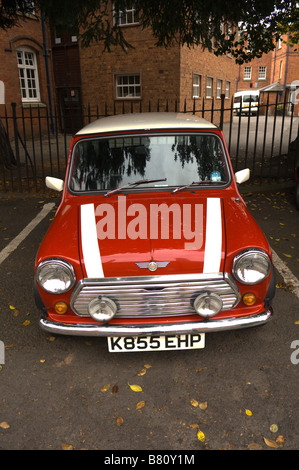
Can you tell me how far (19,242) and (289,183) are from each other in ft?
20.0

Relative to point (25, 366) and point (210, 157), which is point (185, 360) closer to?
point (25, 366)

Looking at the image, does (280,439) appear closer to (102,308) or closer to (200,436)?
(200,436)

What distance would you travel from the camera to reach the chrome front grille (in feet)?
8.45

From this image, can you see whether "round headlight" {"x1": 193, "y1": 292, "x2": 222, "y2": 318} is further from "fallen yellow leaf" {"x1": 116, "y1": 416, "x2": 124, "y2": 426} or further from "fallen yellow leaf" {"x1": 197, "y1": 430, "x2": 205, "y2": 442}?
"fallen yellow leaf" {"x1": 116, "y1": 416, "x2": 124, "y2": 426}

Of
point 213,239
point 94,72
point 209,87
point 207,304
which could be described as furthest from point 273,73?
point 207,304

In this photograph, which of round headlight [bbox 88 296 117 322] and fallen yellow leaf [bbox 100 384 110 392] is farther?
fallen yellow leaf [bbox 100 384 110 392]

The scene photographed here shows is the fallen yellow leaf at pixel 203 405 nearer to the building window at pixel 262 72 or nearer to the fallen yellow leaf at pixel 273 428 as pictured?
the fallen yellow leaf at pixel 273 428

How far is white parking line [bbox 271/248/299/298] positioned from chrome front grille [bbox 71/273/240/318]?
5.75ft

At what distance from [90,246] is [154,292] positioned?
1.99 ft

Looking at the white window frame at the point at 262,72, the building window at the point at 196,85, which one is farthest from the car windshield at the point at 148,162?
the white window frame at the point at 262,72

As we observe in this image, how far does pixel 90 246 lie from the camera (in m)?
2.74

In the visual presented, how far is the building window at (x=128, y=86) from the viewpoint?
60.8 feet

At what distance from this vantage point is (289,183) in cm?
830

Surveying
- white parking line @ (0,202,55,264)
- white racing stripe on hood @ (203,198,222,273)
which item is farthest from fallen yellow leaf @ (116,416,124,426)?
white parking line @ (0,202,55,264)
